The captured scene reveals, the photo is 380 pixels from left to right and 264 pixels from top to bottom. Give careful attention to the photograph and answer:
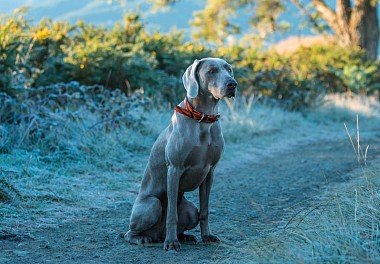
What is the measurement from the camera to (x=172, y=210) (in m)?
5.35

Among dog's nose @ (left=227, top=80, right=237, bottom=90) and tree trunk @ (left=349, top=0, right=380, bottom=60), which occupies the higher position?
tree trunk @ (left=349, top=0, right=380, bottom=60)

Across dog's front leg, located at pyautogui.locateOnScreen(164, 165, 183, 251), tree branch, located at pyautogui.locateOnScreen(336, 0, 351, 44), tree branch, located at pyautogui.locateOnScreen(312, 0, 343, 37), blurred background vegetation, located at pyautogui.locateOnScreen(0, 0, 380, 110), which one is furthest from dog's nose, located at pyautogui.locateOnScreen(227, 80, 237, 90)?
tree branch, located at pyautogui.locateOnScreen(312, 0, 343, 37)

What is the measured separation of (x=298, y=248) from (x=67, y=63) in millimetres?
8257

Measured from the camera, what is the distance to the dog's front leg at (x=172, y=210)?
531cm

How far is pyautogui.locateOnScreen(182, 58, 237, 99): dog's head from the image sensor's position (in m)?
5.28

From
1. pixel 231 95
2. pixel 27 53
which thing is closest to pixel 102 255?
pixel 231 95

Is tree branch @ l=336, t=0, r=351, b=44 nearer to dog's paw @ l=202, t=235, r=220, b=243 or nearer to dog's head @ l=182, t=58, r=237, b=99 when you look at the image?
dog's head @ l=182, t=58, r=237, b=99

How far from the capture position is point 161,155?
5.55 metres

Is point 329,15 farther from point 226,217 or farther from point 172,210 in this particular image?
point 172,210

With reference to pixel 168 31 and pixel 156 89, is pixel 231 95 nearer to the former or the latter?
pixel 156 89

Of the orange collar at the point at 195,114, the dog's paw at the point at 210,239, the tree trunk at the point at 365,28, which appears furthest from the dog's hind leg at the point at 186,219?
the tree trunk at the point at 365,28

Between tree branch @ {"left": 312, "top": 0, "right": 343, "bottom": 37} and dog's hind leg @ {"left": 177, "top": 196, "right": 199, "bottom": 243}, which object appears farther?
tree branch @ {"left": 312, "top": 0, "right": 343, "bottom": 37}

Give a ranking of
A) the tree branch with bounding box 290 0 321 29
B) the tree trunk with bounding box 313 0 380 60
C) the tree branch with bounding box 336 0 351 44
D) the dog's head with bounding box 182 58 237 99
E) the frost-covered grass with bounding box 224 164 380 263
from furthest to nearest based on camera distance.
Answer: the tree branch with bounding box 290 0 321 29 → the tree branch with bounding box 336 0 351 44 → the tree trunk with bounding box 313 0 380 60 → the dog's head with bounding box 182 58 237 99 → the frost-covered grass with bounding box 224 164 380 263

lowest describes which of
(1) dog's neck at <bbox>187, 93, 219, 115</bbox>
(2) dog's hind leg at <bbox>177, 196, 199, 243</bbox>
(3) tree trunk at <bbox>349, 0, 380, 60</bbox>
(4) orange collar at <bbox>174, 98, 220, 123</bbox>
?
(2) dog's hind leg at <bbox>177, 196, 199, 243</bbox>
